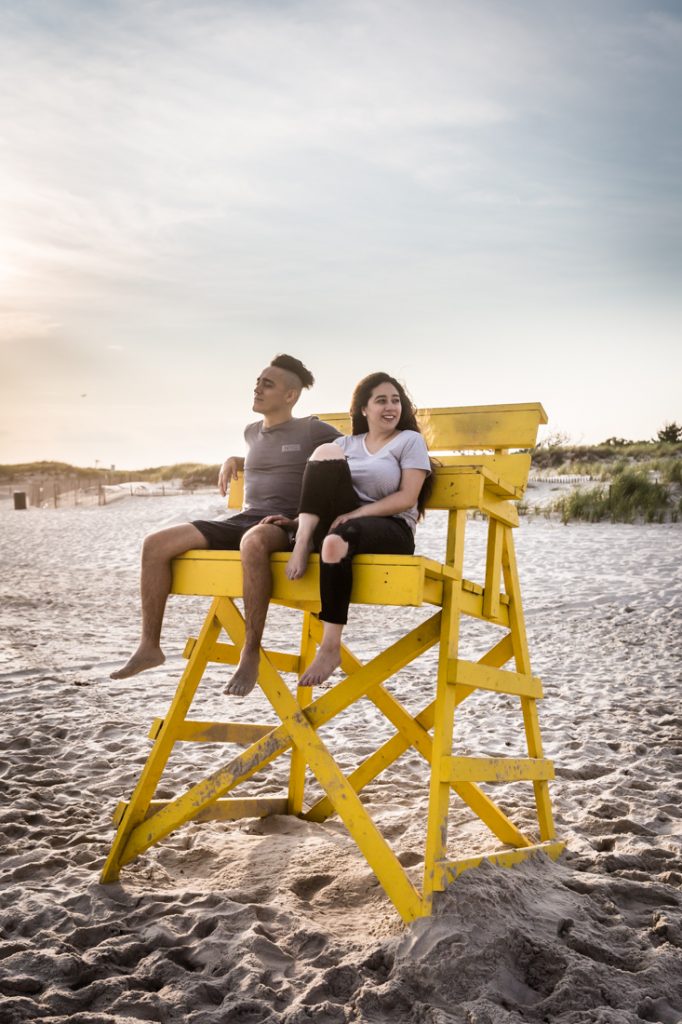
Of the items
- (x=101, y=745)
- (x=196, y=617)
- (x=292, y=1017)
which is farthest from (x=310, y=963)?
(x=196, y=617)

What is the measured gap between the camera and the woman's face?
3605 mm

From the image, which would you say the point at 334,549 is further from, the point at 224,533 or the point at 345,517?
the point at 224,533

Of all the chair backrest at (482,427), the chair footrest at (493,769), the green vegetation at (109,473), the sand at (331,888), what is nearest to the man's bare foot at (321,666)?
the chair footrest at (493,769)

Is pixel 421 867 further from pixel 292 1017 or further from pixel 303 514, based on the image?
pixel 303 514

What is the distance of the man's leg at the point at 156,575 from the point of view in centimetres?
338

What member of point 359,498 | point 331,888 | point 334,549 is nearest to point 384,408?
point 359,498

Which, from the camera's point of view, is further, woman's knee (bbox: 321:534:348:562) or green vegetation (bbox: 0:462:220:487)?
green vegetation (bbox: 0:462:220:487)

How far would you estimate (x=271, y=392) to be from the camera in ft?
13.2

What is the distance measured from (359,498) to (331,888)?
1.51 metres

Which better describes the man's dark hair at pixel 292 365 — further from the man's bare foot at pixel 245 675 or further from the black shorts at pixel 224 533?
the man's bare foot at pixel 245 675

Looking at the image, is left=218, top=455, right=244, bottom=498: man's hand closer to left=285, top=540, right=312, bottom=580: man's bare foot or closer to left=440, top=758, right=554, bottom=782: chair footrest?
left=285, top=540, right=312, bottom=580: man's bare foot

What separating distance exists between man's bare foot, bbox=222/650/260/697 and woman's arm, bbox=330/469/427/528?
2.01 feet

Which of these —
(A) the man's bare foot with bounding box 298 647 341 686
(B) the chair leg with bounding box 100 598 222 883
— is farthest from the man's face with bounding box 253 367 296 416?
(A) the man's bare foot with bounding box 298 647 341 686

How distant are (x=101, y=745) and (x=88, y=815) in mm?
1137
